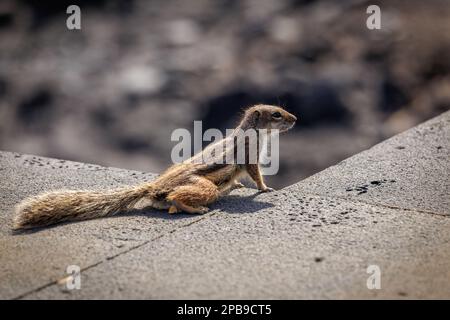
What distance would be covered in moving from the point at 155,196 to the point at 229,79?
7758 millimetres

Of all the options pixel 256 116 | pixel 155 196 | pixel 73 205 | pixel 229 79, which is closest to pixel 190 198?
pixel 155 196

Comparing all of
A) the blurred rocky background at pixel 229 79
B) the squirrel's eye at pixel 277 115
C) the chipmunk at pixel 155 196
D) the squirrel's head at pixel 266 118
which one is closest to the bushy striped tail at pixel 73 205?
Answer: the chipmunk at pixel 155 196

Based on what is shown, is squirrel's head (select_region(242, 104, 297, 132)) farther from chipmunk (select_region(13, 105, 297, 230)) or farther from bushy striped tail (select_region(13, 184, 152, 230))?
bushy striped tail (select_region(13, 184, 152, 230))

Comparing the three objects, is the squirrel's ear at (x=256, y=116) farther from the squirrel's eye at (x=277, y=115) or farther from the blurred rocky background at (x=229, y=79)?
the blurred rocky background at (x=229, y=79)

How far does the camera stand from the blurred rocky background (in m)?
11.2

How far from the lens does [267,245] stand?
4.25m

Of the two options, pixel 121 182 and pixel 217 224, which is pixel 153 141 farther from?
pixel 217 224

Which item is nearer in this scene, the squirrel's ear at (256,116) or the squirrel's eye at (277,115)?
the squirrel's ear at (256,116)

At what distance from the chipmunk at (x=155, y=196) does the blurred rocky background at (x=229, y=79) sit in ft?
16.0

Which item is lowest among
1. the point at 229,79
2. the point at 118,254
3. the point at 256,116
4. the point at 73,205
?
the point at 118,254

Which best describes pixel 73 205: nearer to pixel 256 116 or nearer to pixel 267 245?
pixel 267 245

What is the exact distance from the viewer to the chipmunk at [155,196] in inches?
187

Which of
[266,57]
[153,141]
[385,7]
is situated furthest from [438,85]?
[153,141]

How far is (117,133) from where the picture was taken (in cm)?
1179
